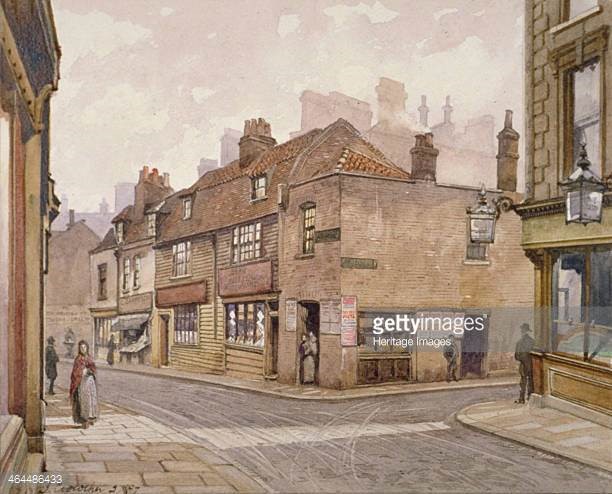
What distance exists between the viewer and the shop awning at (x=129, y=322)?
→ 6.30 metres

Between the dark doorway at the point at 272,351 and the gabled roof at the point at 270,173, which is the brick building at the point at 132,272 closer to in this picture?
the gabled roof at the point at 270,173

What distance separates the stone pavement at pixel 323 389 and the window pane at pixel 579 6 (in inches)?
132

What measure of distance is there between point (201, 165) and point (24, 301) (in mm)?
2039

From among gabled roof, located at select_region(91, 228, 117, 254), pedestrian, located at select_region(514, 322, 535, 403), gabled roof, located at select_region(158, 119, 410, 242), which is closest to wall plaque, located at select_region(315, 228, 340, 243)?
gabled roof, located at select_region(158, 119, 410, 242)

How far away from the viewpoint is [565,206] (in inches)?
262

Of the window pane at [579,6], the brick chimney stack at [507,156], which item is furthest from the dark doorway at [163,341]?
the window pane at [579,6]

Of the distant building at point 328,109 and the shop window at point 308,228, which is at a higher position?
the distant building at point 328,109

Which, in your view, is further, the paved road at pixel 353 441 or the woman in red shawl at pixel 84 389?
the woman in red shawl at pixel 84 389

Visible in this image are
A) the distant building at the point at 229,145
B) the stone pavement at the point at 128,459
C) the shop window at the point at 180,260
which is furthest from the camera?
the shop window at the point at 180,260

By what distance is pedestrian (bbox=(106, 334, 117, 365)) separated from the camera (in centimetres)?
610

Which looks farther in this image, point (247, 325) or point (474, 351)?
point (247, 325)

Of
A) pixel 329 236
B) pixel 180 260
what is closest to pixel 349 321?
pixel 329 236

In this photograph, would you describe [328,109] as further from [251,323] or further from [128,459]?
[128,459]

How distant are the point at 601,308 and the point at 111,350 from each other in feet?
14.1
